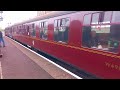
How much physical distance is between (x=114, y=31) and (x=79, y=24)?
Result: 8.70 feet

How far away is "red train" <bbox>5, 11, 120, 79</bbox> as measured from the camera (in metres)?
6.36

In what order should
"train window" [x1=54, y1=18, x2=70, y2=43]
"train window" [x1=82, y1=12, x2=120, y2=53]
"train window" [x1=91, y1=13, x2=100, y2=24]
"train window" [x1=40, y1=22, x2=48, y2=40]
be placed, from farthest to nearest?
"train window" [x1=40, y1=22, x2=48, y2=40] → "train window" [x1=54, y1=18, x2=70, y2=43] → "train window" [x1=91, y1=13, x2=100, y2=24] → "train window" [x1=82, y1=12, x2=120, y2=53]

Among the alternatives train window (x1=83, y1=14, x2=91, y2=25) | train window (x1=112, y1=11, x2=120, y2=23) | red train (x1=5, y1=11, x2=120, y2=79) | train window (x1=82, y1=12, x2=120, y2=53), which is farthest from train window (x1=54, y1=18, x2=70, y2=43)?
train window (x1=112, y1=11, x2=120, y2=23)

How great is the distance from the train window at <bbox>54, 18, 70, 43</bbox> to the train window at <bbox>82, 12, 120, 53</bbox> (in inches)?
81.9

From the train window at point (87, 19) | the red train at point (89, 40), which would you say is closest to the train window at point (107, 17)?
the red train at point (89, 40)

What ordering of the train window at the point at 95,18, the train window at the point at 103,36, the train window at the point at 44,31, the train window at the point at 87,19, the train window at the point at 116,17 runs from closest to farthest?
the train window at the point at 116,17 < the train window at the point at 103,36 < the train window at the point at 95,18 < the train window at the point at 87,19 < the train window at the point at 44,31

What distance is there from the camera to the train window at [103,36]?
6.26 metres

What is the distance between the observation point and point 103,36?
22.6 ft

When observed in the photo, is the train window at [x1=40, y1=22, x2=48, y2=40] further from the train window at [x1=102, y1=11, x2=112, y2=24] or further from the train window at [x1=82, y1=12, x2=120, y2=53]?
the train window at [x1=102, y1=11, x2=112, y2=24]

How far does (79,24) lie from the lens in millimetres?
8766

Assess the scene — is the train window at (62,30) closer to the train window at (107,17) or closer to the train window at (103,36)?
the train window at (103,36)

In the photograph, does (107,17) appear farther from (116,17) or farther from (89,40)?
(89,40)
